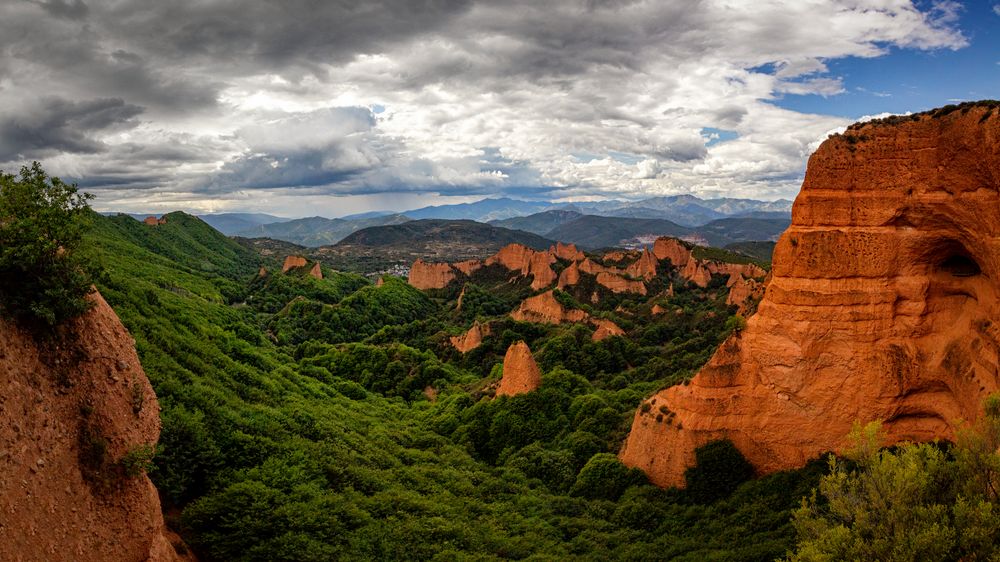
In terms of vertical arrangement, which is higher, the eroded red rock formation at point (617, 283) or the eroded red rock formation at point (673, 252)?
the eroded red rock formation at point (673, 252)

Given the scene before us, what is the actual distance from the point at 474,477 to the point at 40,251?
25.9m

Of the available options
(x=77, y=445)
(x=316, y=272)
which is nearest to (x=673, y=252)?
(x=316, y=272)

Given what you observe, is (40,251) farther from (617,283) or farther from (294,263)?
(294,263)

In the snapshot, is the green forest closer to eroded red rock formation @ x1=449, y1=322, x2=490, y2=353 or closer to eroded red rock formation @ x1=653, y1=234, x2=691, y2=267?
eroded red rock formation @ x1=449, y1=322, x2=490, y2=353

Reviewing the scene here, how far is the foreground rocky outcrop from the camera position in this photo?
10.3m

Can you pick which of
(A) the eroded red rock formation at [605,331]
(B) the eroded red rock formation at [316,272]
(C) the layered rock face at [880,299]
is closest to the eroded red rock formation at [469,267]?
(B) the eroded red rock formation at [316,272]

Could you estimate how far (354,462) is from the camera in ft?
86.3

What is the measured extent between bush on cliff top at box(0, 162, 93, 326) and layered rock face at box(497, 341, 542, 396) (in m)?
33.4

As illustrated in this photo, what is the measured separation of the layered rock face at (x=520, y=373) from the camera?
4300cm

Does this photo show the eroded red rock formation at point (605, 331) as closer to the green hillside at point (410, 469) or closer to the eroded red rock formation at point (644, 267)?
the green hillside at point (410, 469)

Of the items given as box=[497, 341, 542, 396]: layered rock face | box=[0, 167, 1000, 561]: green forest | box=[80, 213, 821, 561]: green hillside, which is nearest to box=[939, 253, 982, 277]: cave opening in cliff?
box=[0, 167, 1000, 561]: green forest

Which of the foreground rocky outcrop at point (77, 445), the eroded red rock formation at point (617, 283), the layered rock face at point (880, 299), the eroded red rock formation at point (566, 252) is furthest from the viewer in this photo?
the eroded red rock formation at point (566, 252)

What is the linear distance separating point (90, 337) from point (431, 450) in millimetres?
25583

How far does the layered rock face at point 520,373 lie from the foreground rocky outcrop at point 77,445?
30849 mm
